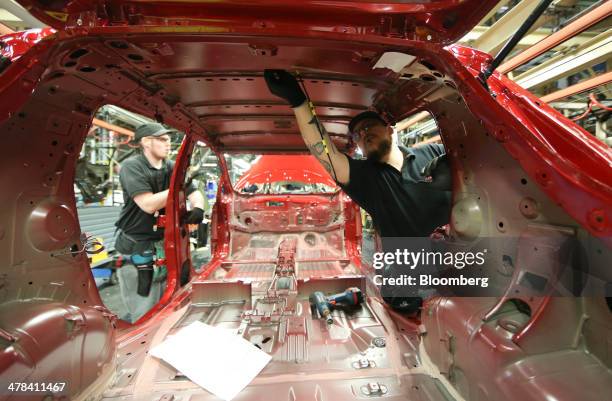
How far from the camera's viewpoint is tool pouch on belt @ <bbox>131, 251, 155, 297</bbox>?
2.83 metres

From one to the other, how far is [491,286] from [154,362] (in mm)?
2004

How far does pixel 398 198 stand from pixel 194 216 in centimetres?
214

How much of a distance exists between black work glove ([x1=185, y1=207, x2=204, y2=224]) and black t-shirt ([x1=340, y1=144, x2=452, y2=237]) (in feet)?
5.83

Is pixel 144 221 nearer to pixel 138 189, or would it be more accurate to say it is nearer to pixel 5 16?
pixel 138 189

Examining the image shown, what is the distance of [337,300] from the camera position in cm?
237

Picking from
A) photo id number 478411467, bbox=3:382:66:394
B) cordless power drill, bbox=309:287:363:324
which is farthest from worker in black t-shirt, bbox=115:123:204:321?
photo id number 478411467, bbox=3:382:66:394

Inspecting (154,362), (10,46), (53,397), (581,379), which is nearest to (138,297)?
(154,362)

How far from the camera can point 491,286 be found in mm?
1408

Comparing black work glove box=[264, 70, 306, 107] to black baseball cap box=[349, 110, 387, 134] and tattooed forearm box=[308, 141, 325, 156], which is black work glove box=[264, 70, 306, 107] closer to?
tattooed forearm box=[308, 141, 325, 156]

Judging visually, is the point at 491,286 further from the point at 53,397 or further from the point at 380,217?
the point at 53,397

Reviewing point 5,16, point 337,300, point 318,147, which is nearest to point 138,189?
point 318,147

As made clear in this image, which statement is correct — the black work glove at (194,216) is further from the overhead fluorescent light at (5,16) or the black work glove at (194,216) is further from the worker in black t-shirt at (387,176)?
the overhead fluorescent light at (5,16)

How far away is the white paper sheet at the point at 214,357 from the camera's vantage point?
5.18 ft

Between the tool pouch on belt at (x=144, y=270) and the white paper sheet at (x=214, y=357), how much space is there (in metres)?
1.08
